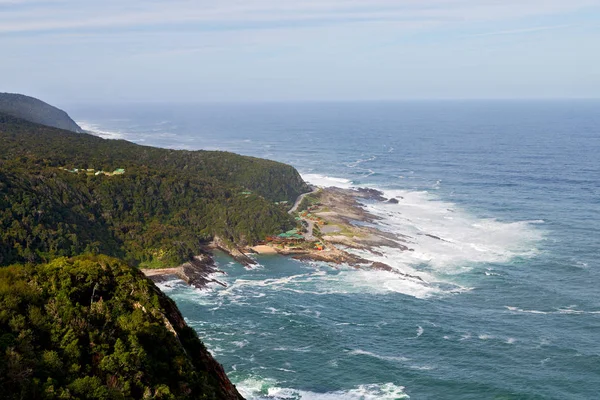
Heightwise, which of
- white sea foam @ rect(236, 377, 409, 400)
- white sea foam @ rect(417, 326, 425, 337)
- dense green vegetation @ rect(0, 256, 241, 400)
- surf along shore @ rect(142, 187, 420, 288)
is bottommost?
white sea foam @ rect(236, 377, 409, 400)

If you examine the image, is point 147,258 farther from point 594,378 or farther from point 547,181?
point 547,181

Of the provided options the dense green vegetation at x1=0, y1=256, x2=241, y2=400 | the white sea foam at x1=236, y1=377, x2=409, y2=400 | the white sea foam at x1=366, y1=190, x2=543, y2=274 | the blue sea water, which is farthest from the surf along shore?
the dense green vegetation at x1=0, y1=256, x2=241, y2=400

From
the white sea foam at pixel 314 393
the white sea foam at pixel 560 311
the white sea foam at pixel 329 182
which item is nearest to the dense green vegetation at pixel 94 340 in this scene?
the white sea foam at pixel 314 393

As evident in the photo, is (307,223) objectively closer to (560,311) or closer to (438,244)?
(438,244)

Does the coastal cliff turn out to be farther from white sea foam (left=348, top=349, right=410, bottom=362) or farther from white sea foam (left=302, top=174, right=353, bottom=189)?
white sea foam (left=348, top=349, right=410, bottom=362)

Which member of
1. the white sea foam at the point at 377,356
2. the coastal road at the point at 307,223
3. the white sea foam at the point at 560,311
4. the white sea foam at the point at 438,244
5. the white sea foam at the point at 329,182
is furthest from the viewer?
the white sea foam at the point at 329,182

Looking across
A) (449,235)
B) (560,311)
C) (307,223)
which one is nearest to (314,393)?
(560,311)

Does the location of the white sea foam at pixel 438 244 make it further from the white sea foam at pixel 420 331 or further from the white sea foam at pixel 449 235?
the white sea foam at pixel 420 331
